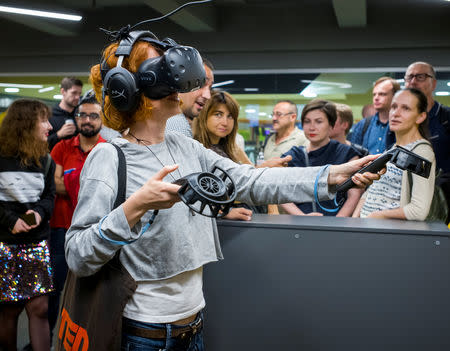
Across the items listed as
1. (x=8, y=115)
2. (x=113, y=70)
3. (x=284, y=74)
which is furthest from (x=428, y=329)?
(x=284, y=74)

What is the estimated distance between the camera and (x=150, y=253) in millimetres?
1132

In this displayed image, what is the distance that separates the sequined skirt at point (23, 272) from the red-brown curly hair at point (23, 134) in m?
0.47

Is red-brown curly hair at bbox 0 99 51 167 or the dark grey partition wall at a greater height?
red-brown curly hair at bbox 0 99 51 167

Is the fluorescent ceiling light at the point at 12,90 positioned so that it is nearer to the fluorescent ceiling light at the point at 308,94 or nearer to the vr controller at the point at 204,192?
Result: the fluorescent ceiling light at the point at 308,94

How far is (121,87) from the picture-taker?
3.57ft

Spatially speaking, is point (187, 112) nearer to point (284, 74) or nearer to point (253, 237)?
point (253, 237)

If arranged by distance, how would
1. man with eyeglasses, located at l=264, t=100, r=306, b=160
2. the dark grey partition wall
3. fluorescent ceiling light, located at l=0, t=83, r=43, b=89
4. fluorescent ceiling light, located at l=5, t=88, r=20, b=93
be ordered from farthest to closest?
fluorescent ceiling light, located at l=5, t=88, r=20, b=93
fluorescent ceiling light, located at l=0, t=83, r=43, b=89
man with eyeglasses, located at l=264, t=100, r=306, b=160
the dark grey partition wall

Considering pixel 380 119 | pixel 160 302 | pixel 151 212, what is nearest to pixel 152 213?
pixel 151 212

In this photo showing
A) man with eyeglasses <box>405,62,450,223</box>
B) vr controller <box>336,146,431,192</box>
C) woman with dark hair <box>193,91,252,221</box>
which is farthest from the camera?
man with eyeglasses <box>405,62,450,223</box>

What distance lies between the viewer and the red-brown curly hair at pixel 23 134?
2600mm

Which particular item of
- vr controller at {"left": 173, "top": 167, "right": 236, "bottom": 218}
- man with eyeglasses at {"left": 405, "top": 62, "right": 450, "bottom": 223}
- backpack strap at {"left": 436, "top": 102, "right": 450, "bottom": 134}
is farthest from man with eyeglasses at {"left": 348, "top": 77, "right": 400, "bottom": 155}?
vr controller at {"left": 173, "top": 167, "right": 236, "bottom": 218}

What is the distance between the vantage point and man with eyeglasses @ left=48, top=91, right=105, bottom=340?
3002mm

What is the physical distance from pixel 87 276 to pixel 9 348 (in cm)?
176

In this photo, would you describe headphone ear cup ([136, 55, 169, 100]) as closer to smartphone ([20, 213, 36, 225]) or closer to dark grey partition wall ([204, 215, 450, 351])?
dark grey partition wall ([204, 215, 450, 351])
